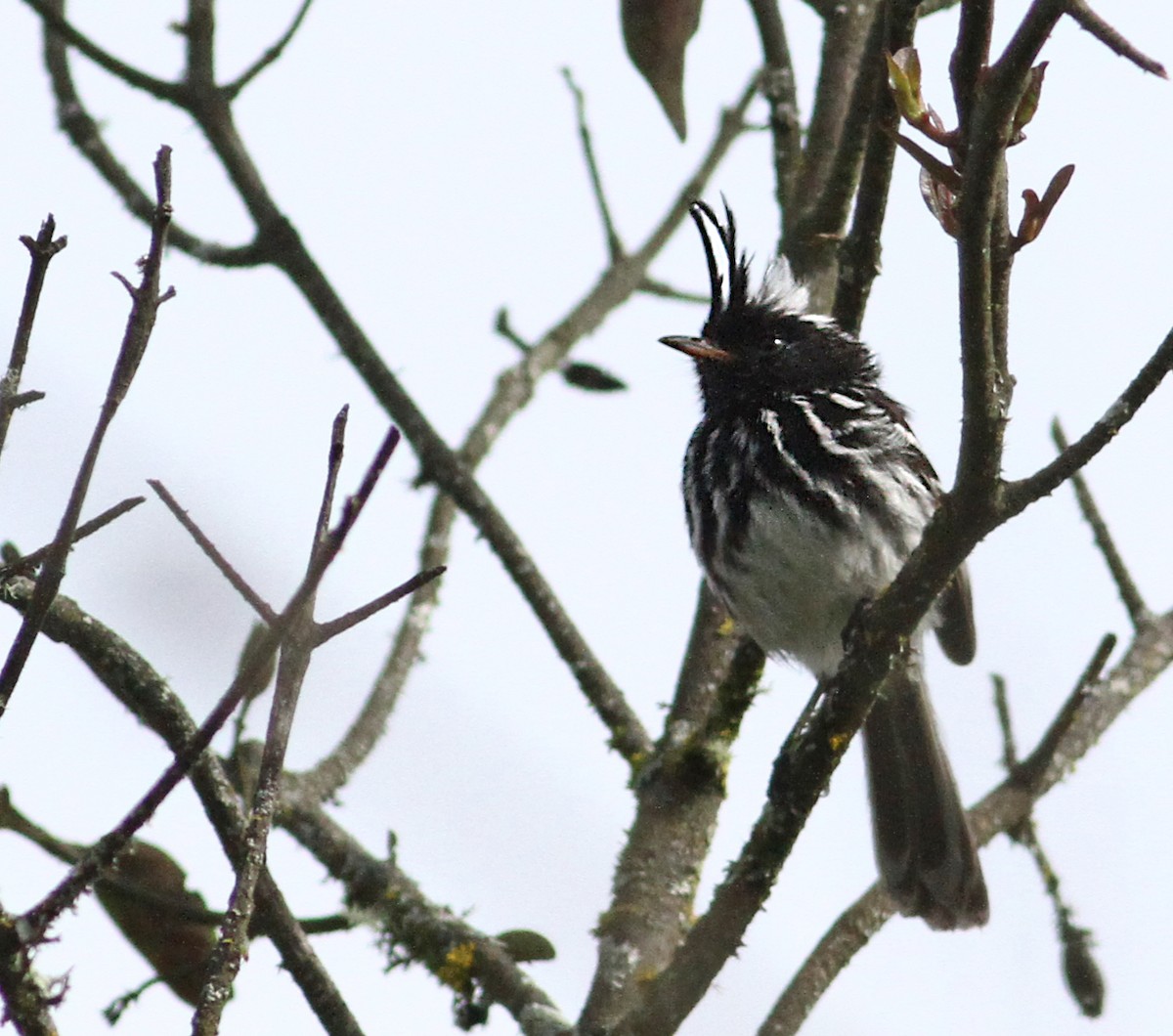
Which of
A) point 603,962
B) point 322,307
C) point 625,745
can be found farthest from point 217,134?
point 603,962

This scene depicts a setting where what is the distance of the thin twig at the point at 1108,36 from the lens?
184 cm

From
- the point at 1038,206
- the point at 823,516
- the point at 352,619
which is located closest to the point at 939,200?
the point at 1038,206

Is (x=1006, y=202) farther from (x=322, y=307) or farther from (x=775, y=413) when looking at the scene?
(x=322, y=307)

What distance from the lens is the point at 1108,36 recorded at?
1875 millimetres

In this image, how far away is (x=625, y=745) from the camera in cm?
466

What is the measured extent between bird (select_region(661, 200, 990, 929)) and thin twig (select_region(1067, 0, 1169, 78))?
2496mm

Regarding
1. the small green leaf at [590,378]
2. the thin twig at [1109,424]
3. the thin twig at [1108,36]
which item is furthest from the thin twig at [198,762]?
the small green leaf at [590,378]

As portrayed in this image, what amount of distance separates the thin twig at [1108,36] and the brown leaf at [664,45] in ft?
7.50

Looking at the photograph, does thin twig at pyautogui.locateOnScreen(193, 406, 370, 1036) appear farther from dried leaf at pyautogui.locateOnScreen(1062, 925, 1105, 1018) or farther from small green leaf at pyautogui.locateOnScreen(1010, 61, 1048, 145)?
dried leaf at pyautogui.locateOnScreen(1062, 925, 1105, 1018)

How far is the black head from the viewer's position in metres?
4.94

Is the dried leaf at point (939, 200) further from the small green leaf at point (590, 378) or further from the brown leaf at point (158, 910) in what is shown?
the small green leaf at point (590, 378)

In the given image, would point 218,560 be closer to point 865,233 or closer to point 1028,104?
point 1028,104

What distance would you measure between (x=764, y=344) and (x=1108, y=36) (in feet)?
10.7

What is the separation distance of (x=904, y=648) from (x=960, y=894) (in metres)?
1.99
